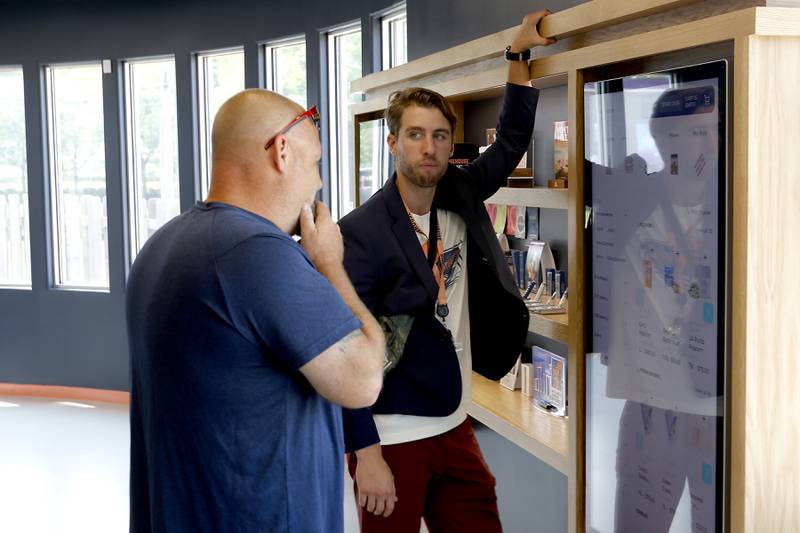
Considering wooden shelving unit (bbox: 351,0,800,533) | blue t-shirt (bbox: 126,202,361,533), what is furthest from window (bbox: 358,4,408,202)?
blue t-shirt (bbox: 126,202,361,533)

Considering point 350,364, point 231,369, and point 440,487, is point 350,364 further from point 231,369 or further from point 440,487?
point 440,487

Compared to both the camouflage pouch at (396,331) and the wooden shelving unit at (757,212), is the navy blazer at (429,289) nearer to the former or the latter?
the camouflage pouch at (396,331)

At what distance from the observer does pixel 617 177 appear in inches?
83.4

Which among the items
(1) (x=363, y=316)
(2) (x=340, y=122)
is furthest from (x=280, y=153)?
(2) (x=340, y=122)

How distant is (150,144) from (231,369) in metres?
6.85

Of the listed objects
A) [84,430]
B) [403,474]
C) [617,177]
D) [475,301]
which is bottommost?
[84,430]

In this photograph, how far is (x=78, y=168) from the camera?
8.30 meters

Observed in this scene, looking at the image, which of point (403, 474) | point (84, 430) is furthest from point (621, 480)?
point (84, 430)

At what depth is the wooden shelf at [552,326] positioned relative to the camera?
2.43m

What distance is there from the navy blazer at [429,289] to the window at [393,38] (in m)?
3.50

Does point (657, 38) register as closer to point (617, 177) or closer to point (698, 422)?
point (617, 177)

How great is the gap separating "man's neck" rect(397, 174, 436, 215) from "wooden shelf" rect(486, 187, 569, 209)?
0.28 metres

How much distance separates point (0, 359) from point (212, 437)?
7.57m

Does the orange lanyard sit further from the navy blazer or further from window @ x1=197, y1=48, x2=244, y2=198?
window @ x1=197, y1=48, x2=244, y2=198
